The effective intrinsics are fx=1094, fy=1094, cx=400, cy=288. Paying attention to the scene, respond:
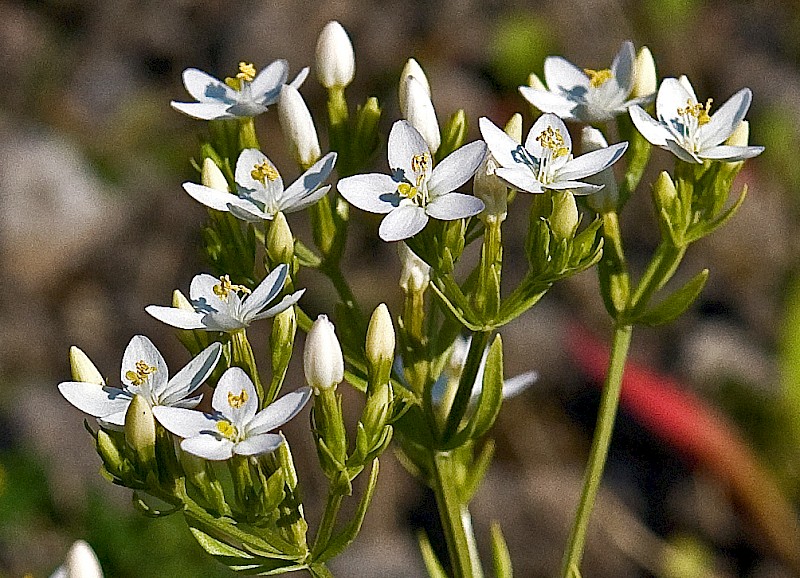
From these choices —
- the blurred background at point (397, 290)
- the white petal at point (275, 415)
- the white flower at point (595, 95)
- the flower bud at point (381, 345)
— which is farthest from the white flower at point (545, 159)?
the blurred background at point (397, 290)

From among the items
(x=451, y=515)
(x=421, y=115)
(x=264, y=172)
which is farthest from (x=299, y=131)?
(x=451, y=515)

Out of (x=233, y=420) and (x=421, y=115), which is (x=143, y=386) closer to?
(x=233, y=420)

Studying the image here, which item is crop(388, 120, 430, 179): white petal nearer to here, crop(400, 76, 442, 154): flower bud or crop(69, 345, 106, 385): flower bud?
crop(400, 76, 442, 154): flower bud

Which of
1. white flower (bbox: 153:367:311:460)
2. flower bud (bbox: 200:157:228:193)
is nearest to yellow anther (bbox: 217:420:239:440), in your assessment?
white flower (bbox: 153:367:311:460)

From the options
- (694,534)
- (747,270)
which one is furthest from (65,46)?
(694,534)

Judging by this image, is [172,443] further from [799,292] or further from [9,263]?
[9,263]

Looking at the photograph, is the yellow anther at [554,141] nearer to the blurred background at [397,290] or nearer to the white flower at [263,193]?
the white flower at [263,193]
